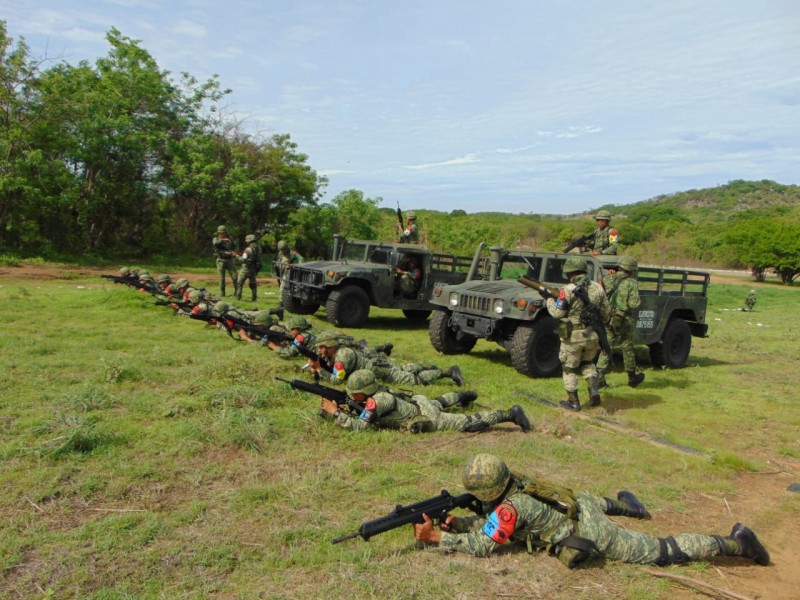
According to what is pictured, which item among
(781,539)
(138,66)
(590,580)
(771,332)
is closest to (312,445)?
(590,580)

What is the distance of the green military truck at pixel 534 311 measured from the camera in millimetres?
7508

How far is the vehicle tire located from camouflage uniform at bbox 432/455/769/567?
227 inches

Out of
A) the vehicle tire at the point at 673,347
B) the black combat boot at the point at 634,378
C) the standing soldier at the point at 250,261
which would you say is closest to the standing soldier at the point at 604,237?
the vehicle tire at the point at 673,347

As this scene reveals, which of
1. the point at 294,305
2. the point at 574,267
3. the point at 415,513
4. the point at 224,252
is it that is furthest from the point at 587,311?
the point at 224,252

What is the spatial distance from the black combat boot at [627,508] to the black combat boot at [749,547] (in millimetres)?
525

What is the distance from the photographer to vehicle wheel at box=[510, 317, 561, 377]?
7.42m

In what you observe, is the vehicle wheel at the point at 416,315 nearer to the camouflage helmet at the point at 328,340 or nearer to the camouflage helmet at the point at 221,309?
the camouflage helmet at the point at 221,309

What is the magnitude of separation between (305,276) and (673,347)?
5.99 meters

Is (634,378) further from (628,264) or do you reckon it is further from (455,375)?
(455,375)

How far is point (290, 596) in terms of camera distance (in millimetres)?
2875

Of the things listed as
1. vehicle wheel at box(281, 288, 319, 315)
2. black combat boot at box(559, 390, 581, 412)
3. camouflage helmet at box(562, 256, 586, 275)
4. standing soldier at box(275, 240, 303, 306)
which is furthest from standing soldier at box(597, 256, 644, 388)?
standing soldier at box(275, 240, 303, 306)

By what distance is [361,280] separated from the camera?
10703 mm

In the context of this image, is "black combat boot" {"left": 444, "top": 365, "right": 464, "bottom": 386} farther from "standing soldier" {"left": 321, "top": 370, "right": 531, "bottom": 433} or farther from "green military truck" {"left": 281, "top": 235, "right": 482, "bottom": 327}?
"green military truck" {"left": 281, "top": 235, "right": 482, "bottom": 327}

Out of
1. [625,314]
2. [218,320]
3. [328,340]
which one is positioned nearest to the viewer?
[328,340]
